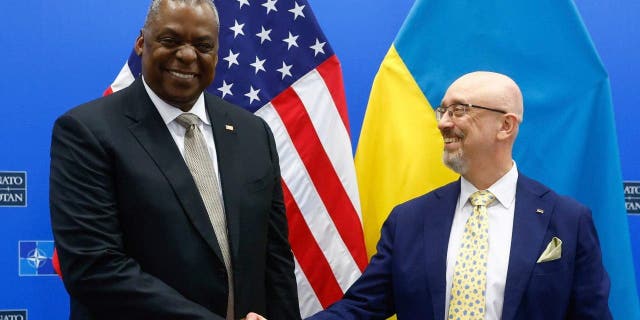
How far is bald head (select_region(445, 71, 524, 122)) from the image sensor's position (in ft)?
8.03

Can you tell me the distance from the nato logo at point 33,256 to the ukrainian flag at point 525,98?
1309mm

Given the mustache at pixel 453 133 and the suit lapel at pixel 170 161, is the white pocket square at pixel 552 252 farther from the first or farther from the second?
the suit lapel at pixel 170 161

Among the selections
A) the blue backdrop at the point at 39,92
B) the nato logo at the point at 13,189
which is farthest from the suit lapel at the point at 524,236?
the nato logo at the point at 13,189

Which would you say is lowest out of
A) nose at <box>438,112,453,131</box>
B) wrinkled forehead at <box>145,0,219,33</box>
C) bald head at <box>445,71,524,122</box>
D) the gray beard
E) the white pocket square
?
the white pocket square

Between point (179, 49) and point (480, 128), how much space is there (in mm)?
916

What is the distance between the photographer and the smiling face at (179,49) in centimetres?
203

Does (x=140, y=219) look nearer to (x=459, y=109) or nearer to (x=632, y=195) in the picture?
(x=459, y=109)

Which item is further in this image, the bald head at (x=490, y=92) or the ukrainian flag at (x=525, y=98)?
the ukrainian flag at (x=525, y=98)

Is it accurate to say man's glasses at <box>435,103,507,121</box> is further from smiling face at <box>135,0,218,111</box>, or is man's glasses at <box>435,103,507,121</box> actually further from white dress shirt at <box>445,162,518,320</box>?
smiling face at <box>135,0,218,111</box>

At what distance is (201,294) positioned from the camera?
2.02 m

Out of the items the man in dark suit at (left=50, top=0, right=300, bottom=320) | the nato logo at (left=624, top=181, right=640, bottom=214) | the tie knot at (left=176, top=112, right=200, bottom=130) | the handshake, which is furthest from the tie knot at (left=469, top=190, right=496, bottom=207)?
the nato logo at (left=624, top=181, right=640, bottom=214)

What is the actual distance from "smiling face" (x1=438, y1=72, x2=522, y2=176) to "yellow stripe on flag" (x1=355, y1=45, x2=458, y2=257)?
0.42 m

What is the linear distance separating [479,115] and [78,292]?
1211 mm

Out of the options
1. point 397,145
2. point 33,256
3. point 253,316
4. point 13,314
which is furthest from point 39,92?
point 253,316
